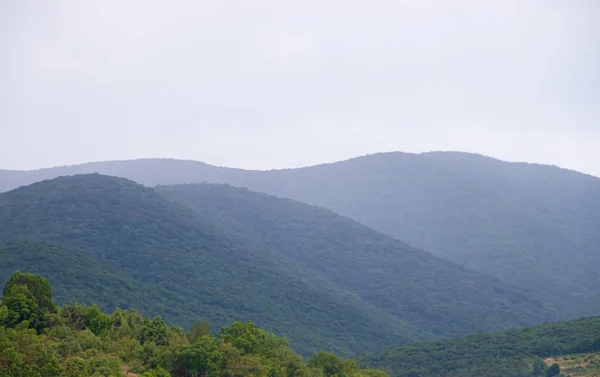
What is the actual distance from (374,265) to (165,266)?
2064 inches

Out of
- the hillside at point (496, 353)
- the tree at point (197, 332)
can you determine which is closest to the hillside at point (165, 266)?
the hillside at point (496, 353)

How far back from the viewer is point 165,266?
109m

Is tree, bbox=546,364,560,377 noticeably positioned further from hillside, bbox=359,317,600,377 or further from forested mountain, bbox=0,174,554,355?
forested mountain, bbox=0,174,554,355

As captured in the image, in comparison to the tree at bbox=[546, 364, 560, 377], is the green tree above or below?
above

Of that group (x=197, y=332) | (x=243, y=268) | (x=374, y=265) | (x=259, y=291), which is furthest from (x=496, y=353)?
(x=374, y=265)

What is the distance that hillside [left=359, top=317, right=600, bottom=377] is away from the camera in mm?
62312

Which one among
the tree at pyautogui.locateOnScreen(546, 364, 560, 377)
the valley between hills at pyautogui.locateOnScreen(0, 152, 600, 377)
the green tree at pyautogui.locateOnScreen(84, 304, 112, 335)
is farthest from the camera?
the tree at pyautogui.locateOnScreen(546, 364, 560, 377)

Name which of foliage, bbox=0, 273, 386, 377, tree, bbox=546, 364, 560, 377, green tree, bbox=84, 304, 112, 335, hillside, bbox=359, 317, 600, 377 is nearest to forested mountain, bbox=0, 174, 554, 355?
hillside, bbox=359, 317, 600, 377

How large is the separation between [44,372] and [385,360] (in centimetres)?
4946

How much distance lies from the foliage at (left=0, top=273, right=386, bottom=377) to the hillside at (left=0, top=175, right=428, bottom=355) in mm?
38742

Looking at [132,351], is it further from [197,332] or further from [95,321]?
[197,332]

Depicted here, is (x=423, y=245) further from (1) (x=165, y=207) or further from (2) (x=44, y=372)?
(2) (x=44, y=372)

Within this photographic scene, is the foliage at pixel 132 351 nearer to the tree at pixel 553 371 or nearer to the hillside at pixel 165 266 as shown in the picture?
the tree at pixel 553 371

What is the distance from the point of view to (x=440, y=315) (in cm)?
12850
